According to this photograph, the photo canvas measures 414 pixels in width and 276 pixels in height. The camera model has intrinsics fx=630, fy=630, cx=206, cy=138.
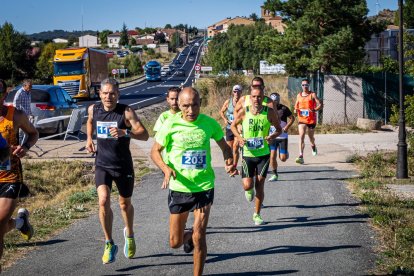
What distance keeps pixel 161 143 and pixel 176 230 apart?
87cm

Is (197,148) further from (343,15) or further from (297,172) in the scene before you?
(343,15)

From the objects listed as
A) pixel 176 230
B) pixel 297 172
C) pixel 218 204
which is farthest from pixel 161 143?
pixel 297 172

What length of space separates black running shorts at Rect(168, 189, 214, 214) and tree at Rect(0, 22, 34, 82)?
63.6m

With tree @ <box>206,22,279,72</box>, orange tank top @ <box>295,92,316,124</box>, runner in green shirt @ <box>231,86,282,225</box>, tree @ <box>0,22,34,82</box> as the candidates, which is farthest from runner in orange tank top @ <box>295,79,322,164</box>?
tree @ <box>206,22,279,72</box>

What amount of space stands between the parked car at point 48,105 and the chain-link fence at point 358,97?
9.93 m

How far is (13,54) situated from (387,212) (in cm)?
6586

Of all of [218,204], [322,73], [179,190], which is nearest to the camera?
[179,190]

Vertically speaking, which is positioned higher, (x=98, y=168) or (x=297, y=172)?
(x=98, y=168)

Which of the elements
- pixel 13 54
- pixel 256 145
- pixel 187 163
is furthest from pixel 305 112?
pixel 13 54

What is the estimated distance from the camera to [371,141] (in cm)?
1938

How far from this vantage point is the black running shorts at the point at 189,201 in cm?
605

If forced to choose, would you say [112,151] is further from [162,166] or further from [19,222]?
[19,222]

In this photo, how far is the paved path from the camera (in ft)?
21.8

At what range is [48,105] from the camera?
67.4ft
